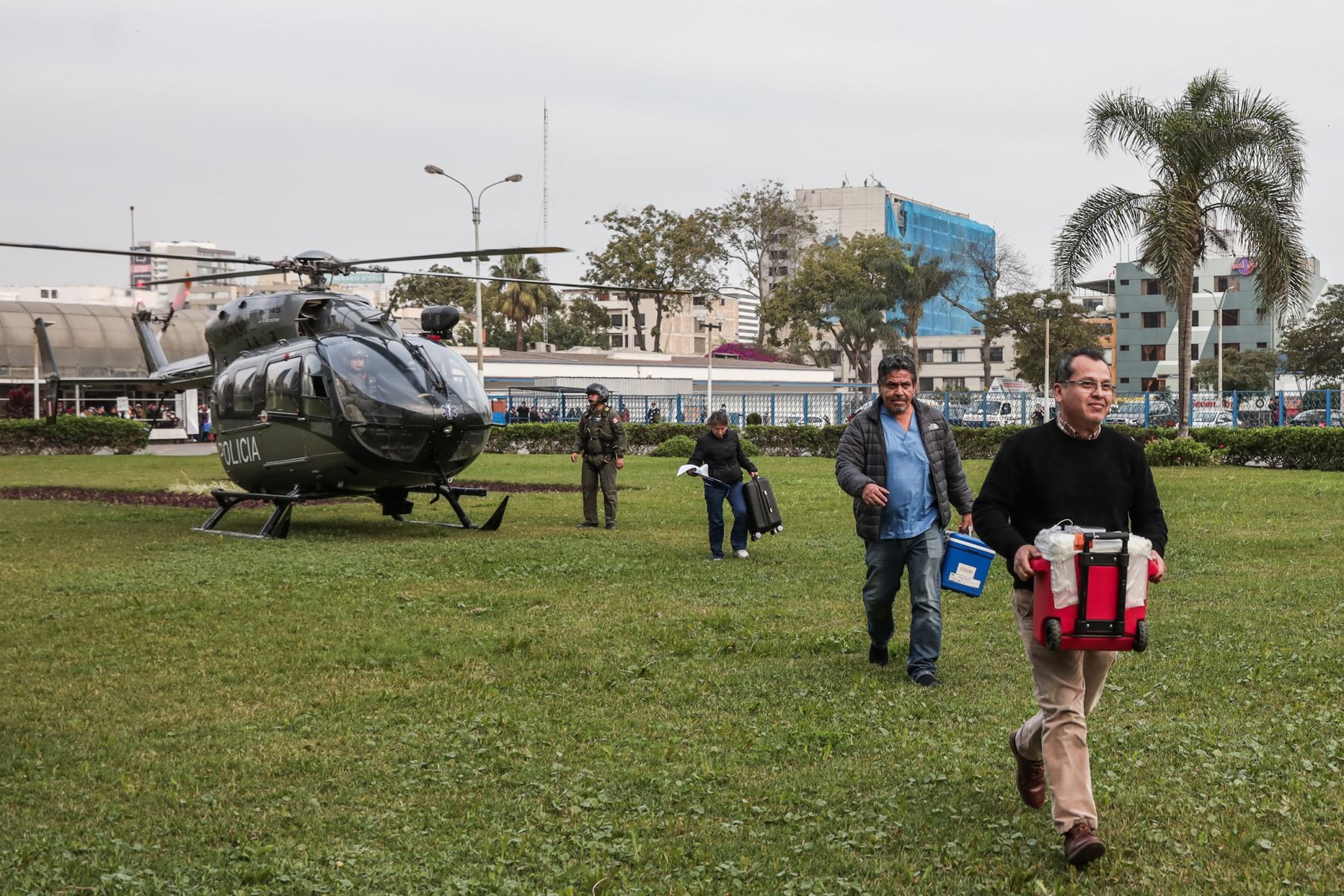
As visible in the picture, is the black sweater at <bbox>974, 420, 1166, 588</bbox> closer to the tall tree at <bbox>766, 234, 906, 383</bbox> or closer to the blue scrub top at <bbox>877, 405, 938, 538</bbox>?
the blue scrub top at <bbox>877, 405, 938, 538</bbox>

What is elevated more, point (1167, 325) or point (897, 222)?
point (897, 222)

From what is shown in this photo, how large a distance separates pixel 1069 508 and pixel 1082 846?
4.03 feet

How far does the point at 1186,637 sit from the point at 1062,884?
4.94m

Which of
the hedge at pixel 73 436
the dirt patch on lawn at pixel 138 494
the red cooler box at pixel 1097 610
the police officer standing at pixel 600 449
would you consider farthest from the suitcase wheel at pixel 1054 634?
the hedge at pixel 73 436

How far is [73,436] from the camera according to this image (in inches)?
Result: 1700

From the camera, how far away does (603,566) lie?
13422mm

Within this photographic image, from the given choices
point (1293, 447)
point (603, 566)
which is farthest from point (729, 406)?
point (603, 566)

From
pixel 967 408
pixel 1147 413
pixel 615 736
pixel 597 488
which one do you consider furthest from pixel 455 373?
pixel 967 408

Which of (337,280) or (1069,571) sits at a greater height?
(337,280)

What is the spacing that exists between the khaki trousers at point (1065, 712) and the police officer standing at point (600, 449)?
39.2 feet

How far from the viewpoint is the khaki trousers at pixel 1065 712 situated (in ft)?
16.2

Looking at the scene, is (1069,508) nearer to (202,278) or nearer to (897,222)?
(202,278)

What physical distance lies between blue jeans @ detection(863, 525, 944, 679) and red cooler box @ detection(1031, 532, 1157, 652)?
10.5 feet

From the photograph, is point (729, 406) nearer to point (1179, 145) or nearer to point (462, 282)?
point (1179, 145)
